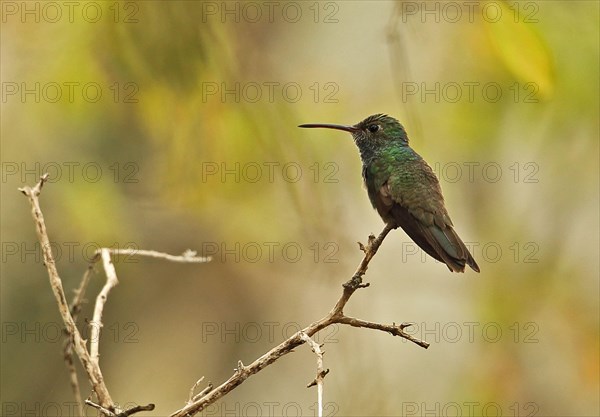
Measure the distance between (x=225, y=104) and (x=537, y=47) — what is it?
8.35ft

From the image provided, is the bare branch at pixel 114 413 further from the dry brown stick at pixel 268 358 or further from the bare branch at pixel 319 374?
the bare branch at pixel 319 374

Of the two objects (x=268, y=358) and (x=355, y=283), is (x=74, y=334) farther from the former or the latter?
(x=355, y=283)

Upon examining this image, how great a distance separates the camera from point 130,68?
3.93 meters

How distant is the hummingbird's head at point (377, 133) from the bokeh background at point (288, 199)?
0.15 m

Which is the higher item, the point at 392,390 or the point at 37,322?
the point at 37,322

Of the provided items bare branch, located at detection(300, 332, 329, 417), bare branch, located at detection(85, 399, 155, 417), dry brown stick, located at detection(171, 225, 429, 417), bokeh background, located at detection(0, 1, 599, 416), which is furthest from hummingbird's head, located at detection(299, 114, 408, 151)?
bare branch, located at detection(85, 399, 155, 417)

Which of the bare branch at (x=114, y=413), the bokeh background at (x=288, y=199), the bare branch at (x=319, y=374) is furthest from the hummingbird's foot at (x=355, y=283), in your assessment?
the bokeh background at (x=288, y=199)

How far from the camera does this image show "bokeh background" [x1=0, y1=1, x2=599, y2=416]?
430cm

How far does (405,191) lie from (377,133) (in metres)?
0.62

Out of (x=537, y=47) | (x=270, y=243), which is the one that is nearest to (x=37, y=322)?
(x=270, y=243)

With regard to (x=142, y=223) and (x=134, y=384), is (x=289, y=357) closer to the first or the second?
(x=134, y=384)

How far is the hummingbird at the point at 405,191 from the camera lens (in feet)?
11.3

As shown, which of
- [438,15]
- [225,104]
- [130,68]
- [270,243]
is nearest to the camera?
[130,68]

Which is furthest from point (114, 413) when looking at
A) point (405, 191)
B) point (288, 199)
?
point (288, 199)
